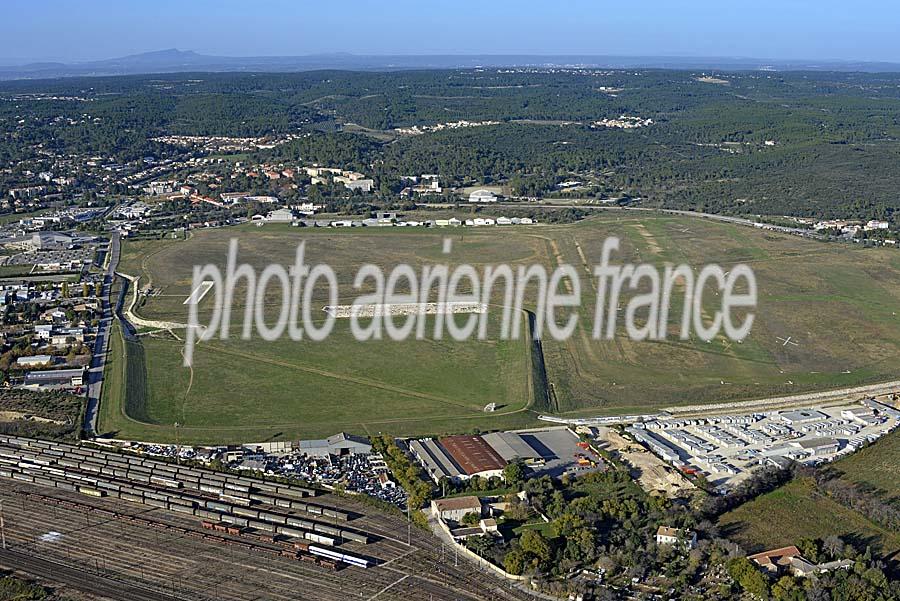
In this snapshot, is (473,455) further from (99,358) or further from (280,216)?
(280,216)

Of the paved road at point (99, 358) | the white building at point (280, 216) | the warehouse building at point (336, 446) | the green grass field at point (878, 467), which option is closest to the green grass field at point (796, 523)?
the green grass field at point (878, 467)

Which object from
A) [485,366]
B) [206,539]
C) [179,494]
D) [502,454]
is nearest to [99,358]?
[179,494]

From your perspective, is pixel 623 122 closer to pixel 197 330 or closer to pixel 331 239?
pixel 331 239

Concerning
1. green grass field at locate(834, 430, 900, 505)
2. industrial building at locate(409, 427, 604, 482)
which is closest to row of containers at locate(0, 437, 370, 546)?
industrial building at locate(409, 427, 604, 482)

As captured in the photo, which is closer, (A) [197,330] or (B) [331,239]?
(A) [197,330]

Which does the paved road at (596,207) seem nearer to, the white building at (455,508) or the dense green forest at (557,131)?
the dense green forest at (557,131)

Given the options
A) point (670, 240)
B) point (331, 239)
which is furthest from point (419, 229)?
point (670, 240)
